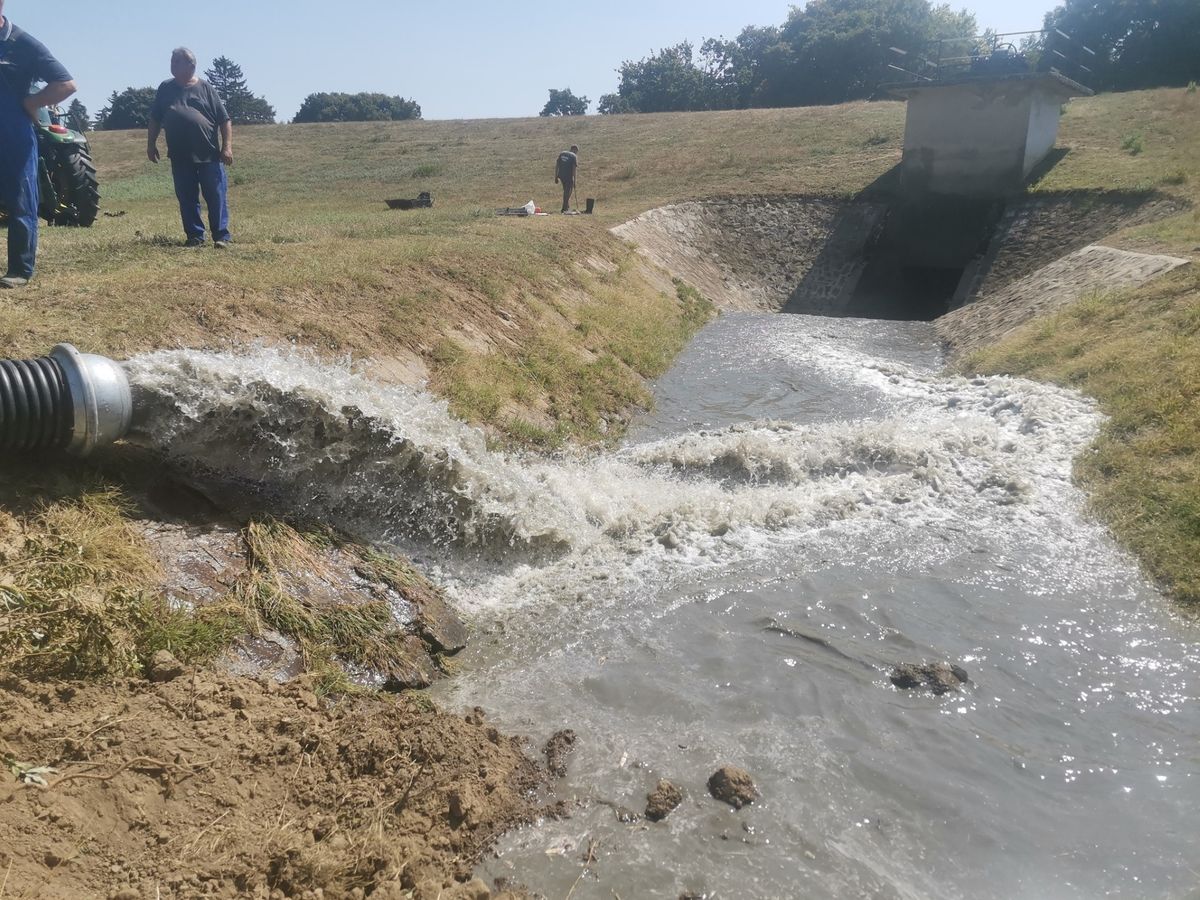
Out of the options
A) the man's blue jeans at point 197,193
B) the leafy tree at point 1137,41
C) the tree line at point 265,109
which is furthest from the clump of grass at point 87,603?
the tree line at point 265,109

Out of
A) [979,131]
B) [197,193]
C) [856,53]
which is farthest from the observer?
[856,53]

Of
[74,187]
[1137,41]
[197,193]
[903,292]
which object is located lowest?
[903,292]

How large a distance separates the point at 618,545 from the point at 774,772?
10.1ft

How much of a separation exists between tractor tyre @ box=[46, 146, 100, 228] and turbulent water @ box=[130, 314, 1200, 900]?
8966 millimetres

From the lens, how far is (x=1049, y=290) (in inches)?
645

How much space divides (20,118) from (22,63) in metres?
0.42

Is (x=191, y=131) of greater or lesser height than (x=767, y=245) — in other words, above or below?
above

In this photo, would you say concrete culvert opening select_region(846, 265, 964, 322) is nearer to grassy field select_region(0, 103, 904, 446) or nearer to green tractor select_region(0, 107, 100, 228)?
grassy field select_region(0, 103, 904, 446)

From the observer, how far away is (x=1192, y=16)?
141ft

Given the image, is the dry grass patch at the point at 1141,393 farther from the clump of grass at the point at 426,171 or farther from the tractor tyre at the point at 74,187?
the clump of grass at the point at 426,171

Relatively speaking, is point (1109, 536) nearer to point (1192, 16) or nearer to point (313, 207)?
point (313, 207)

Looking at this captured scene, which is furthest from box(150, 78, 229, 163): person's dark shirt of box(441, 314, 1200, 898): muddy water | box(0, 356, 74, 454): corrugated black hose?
box(441, 314, 1200, 898): muddy water

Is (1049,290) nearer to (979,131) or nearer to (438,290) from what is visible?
(979,131)

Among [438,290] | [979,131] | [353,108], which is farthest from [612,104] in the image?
[438,290]
